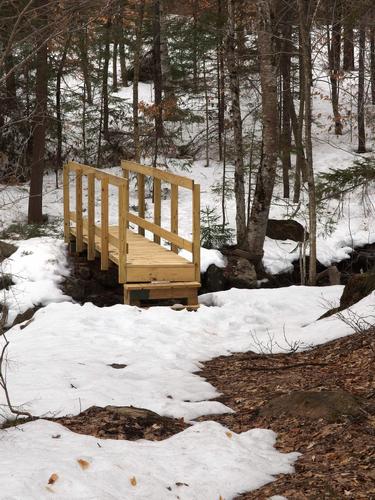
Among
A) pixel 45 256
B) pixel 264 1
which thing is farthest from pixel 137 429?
pixel 264 1

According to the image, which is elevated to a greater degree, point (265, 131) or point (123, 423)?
point (265, 131)

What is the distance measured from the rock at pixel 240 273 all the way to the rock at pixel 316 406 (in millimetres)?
7644

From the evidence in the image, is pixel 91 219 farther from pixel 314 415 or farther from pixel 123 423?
pixel 314 415

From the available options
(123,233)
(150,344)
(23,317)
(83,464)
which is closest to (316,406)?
(83,464)

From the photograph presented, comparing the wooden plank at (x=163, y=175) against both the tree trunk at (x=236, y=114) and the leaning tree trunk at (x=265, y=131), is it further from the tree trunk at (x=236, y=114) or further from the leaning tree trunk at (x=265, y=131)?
the tree trunk at (x=236, y=114)

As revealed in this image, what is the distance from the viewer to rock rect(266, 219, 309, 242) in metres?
16.0

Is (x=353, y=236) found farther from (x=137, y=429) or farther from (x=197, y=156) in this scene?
(x=137, y=429)

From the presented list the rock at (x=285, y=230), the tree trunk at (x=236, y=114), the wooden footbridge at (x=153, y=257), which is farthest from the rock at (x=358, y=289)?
the rock at (x=285, y=230)

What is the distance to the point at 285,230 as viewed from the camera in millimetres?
16125

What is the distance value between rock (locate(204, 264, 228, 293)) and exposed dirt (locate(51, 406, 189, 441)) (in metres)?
7.54

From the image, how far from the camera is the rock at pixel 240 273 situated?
505 inches

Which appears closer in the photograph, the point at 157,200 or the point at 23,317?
the point at 23,317

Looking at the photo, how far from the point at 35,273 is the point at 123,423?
7544mm

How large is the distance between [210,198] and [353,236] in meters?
4.23
